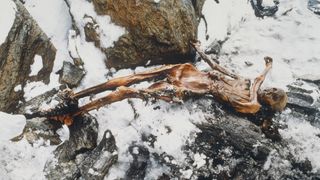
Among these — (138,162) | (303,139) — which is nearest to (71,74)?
(138,162)

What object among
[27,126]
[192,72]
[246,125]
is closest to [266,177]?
[246,125]

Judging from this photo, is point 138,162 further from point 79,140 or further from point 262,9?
point 262,9

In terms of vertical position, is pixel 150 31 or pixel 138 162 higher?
pixel 150 31

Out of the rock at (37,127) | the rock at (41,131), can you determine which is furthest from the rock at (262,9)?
the rock at (41,131)

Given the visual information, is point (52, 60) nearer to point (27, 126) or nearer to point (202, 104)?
point (27, 126)

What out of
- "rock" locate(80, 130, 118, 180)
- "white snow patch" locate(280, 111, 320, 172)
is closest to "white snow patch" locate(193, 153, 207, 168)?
"rock" locate(80, 130, 118, 180)

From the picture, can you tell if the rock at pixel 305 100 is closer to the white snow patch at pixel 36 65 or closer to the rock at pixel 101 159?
the rock at pixel 101 159

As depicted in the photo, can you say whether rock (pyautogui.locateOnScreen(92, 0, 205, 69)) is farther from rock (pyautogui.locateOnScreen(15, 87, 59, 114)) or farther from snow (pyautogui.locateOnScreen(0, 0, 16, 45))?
snow (pyautogui.locateOnScreen(0, 0, 16, 45))
